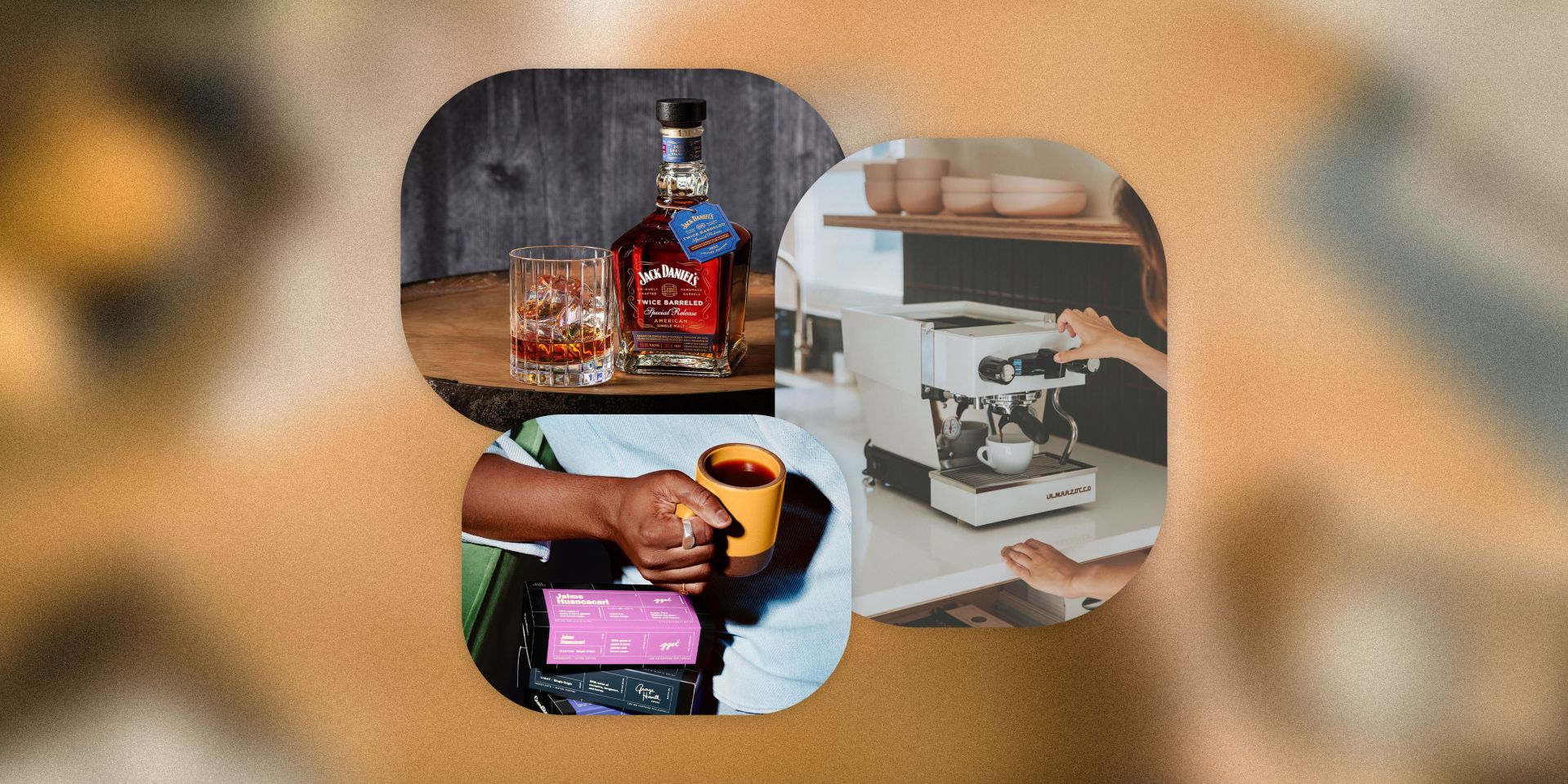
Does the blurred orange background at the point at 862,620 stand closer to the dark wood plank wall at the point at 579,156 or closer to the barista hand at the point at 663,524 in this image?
the dark wood plank wall at the point at 579,156

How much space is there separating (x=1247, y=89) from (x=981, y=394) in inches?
15.7

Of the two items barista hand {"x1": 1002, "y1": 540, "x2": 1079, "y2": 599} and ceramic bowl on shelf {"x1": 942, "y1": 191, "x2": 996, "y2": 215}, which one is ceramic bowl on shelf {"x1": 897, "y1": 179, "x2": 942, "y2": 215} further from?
barista hand {"x1": 1002, "y1": 540, "x2": 1079, "y2": 599}

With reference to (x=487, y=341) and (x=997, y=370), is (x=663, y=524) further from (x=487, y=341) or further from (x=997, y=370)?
(x=997, y=370)

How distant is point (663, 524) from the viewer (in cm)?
113

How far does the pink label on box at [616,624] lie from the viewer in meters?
1.13

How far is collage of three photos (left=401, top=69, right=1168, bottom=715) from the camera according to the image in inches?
43.2

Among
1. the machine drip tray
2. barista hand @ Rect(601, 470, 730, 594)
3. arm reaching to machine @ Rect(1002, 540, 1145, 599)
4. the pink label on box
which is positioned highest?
the machine drip tray

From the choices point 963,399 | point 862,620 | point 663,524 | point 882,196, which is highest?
point 882,196

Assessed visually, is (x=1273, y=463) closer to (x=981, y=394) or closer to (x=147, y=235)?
(x=981, y=394)

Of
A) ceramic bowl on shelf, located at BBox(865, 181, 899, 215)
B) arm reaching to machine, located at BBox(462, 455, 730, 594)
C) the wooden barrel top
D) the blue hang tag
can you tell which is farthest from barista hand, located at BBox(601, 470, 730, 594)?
ceramic bowl on shelf, located at BBox(865, 181, 899, 215)

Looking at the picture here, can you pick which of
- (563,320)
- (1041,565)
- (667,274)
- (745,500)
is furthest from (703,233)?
(1041,565)

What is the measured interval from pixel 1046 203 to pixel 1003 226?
5 centimetres

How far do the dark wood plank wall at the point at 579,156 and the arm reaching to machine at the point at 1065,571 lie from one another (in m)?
0.43

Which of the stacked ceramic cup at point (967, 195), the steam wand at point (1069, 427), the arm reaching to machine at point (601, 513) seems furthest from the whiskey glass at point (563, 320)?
the steam wand at point (1069, 427)
